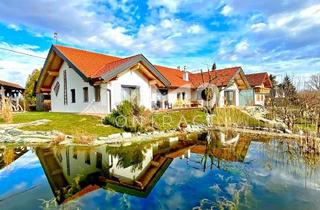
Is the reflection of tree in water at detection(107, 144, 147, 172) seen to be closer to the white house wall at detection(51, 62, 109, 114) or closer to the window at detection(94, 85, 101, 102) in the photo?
the white house wall at detection(51, 62, 109, 114)

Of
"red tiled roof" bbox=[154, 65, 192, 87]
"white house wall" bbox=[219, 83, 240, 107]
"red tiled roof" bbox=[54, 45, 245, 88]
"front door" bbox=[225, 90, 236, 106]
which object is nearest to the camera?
"red tiled roof" bbox=[54, 45, 245, 88]

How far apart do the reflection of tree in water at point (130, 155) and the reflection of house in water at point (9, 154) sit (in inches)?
131

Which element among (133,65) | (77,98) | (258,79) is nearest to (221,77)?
(258,79)

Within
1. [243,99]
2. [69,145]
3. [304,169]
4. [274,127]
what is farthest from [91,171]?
[243,99]

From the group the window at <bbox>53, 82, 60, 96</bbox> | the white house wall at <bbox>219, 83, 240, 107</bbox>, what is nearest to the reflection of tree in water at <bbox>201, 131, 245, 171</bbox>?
the window at <bbox>53, 82, 60, 96</bbox>

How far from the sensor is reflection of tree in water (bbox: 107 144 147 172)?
8.62m

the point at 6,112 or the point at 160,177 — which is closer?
the point at 160,177

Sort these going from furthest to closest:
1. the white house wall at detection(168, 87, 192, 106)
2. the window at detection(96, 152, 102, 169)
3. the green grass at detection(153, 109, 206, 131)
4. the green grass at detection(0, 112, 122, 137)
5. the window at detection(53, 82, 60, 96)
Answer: the white house wall at detection(168, 87, 192, 106) → the window at detection(53, 82, 60, 96) → the green grass at detection(153, 109, 206, 131) → the green grass at detection(0, 112, 122, 137) → the window at detection(96, 152, 102, 169)

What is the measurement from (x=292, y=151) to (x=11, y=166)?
10323 millimetres

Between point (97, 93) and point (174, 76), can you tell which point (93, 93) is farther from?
point (174, 76)

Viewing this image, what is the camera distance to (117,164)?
861cm

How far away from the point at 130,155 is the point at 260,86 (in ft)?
87.3

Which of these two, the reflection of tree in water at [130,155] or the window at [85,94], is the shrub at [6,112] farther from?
the reflection of tree in water at [130,155]

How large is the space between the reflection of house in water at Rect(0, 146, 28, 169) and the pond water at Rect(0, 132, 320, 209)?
3cm
